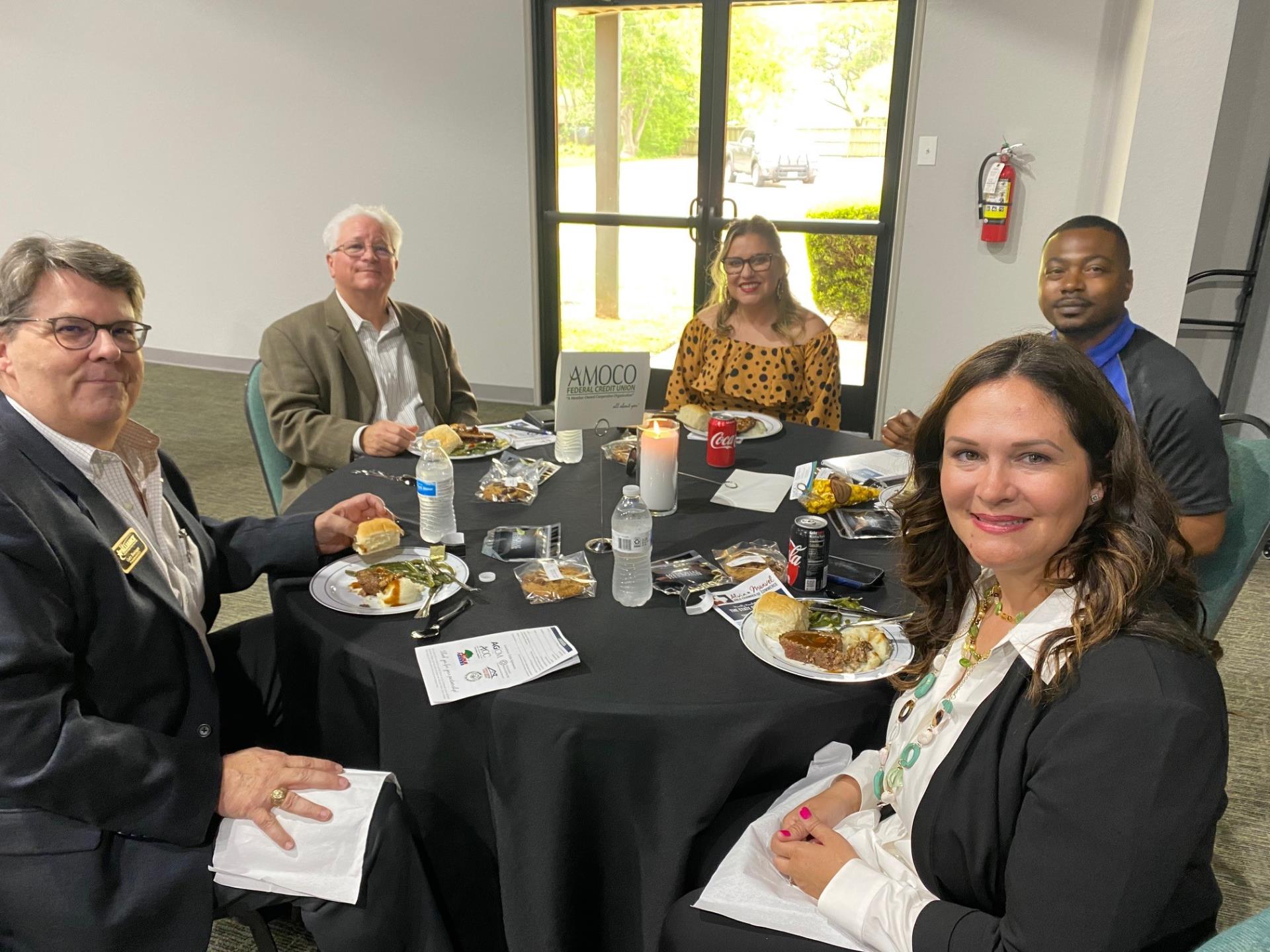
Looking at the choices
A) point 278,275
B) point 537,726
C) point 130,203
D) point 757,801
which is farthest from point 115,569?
point 130,203

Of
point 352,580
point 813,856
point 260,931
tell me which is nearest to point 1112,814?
point 813,856

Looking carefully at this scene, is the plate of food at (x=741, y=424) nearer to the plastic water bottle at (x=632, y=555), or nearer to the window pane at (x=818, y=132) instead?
the plastic water bottle at (x=632, y=555)

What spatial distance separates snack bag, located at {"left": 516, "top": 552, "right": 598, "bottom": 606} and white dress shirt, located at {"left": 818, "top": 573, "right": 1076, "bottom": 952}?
639mm

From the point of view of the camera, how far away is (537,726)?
4.48 feet

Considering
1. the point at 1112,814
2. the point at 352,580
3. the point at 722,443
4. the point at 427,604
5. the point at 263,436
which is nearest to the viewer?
the point at 1112,814

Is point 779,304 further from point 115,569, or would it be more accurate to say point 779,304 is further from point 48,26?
point 48,26

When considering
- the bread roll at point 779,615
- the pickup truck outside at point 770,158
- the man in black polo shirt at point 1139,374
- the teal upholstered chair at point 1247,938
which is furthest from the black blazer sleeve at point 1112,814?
the pickup truck outside at point 770,158

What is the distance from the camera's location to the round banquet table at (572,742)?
4.48 ft

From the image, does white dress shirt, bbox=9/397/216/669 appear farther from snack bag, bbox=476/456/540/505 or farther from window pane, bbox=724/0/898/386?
window pane, bbox=724/0/898/386

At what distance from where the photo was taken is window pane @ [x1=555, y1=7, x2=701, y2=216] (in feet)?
16.9

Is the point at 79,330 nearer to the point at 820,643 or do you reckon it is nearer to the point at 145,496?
the point at 145,496

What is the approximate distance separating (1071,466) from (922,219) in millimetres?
3998

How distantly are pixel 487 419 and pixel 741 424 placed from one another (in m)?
3.14

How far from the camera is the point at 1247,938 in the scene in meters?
0.76
